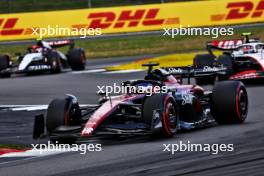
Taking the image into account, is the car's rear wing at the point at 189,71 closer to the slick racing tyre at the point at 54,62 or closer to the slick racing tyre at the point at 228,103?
the slick racing tyre at the point at 228,103

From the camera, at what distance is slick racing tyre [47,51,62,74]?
27.0 meters

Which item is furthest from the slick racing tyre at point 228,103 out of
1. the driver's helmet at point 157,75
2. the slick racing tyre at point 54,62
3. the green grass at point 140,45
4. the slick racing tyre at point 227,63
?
the green grass at point 140,45

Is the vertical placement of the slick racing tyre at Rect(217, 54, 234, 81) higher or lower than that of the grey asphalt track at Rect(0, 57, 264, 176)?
higher

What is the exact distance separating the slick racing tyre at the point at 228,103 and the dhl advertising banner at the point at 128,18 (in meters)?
20.0

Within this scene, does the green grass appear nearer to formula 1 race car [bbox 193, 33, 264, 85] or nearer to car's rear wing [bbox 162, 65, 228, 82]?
formula 1 race car [bbox 193, 33, 264, 85]

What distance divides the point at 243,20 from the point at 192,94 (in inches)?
842

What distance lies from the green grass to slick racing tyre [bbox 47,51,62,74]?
6.46 meters

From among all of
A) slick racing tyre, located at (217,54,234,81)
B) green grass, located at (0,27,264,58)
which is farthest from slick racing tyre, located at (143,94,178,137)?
green grass, located at (0,27,264,58)

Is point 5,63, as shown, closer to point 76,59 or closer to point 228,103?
point 76,59

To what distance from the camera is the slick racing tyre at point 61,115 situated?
12555 mm

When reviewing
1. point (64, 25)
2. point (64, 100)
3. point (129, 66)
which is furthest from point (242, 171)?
point (64, 25)

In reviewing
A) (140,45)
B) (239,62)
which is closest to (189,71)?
(239,62)

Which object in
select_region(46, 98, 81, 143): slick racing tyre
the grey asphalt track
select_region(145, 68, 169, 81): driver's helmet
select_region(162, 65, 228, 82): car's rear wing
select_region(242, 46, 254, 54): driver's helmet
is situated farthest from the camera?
select_region(242, 46, 254, 54): driver's helmet

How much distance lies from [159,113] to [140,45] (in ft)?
75.3
